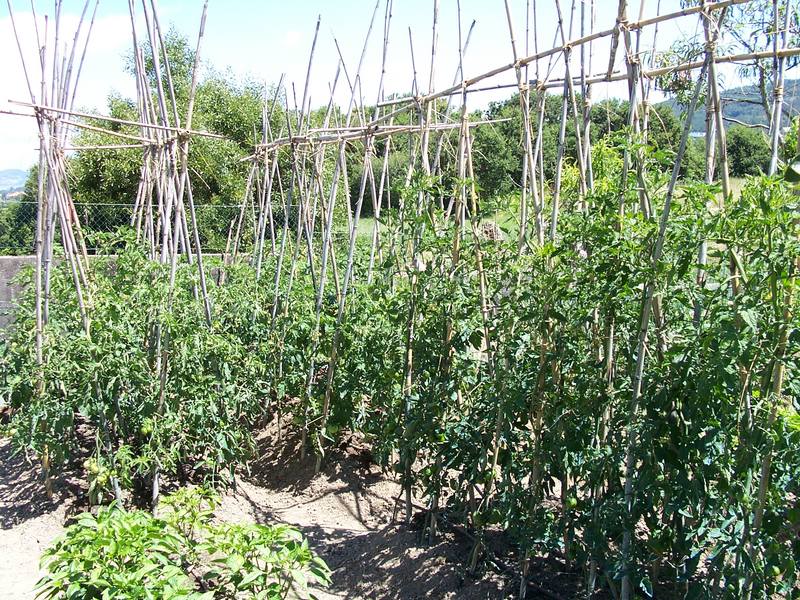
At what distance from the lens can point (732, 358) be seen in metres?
2.38

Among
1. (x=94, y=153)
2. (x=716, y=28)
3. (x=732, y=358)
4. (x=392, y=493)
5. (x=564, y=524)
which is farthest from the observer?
(x=94, y=153)

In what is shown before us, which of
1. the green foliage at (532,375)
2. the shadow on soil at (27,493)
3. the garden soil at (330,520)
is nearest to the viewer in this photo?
the green foliage at (532,375)

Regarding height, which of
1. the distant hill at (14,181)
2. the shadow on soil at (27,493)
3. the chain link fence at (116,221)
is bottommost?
the shadow on soil at (27,493)

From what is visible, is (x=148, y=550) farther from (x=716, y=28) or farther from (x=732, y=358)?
(x=716, y=28)

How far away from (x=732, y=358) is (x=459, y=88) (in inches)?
95.6

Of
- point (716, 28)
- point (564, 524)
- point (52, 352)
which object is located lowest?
point (564, 524)

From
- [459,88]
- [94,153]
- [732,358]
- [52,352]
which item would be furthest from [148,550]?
[94,153]

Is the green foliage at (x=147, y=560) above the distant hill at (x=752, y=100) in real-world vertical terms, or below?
below

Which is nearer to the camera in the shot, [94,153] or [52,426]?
[52,426]

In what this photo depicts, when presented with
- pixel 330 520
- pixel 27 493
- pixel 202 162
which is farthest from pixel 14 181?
pixel 330 520

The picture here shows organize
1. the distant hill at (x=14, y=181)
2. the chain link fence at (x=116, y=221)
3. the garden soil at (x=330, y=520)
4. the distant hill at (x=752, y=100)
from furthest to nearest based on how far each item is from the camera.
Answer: the distant hill at (x=14, y=181), the chain link fence at (x=116, y=221), the garden soil at (x=330, y=520), the distant hill at (x=752, y=100)

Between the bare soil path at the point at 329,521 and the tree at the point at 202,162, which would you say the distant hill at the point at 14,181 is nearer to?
the tree at the point at 202,162

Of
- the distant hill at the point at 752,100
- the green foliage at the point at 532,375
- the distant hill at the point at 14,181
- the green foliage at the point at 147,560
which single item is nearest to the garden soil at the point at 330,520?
the green foliage at the point at 532,375

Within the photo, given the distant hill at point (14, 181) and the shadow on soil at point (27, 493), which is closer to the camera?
the shadow on soil at point (27, 493)
